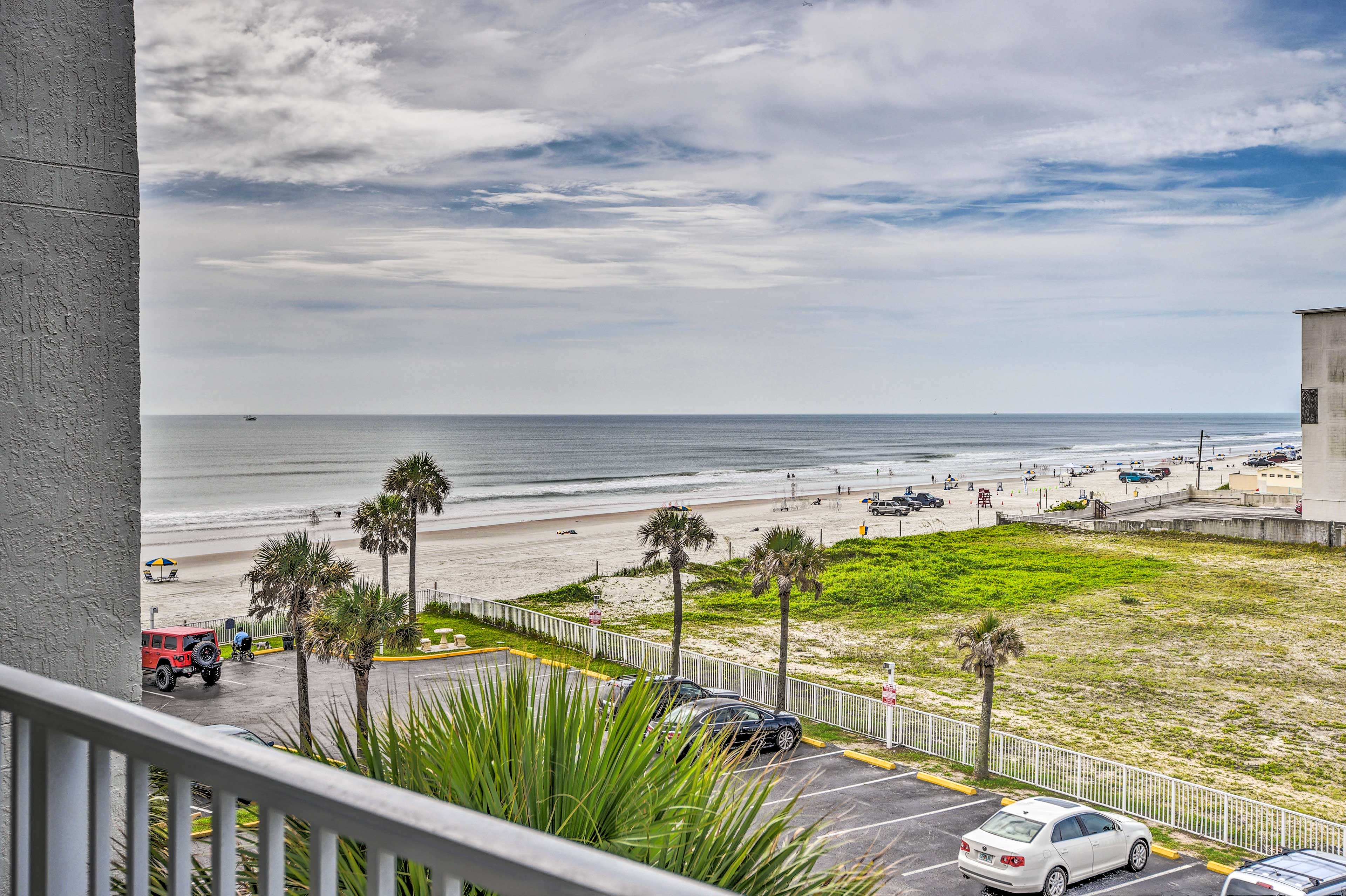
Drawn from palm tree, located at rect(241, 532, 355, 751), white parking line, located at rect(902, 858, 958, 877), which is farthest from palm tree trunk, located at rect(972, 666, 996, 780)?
palm tree, located at rect(241, 532, 355, 751)

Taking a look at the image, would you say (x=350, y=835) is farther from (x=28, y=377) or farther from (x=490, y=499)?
(x=490, y=499)

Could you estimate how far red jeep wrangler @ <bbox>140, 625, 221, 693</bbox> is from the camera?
24453 millimetres

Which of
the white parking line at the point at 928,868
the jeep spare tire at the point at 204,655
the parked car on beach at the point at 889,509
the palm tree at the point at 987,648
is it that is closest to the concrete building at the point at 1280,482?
the parked car on beach at the point at 889,509

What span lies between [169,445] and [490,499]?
9201 cm

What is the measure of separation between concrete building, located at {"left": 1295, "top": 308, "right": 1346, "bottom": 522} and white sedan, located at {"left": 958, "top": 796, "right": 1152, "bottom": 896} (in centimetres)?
3880

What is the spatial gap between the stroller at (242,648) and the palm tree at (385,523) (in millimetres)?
5706

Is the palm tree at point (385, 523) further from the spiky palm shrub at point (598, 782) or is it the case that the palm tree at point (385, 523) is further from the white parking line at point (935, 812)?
the spiky palm shrub at point (598, 782)

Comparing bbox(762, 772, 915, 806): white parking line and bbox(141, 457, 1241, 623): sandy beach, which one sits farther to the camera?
bbox(141, 457, 1241, 623): sandy beach

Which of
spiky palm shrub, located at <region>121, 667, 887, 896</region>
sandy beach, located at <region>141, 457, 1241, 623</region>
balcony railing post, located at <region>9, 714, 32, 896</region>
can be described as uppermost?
balcony railing post, located at <region>9, 714, 32, 896</region>

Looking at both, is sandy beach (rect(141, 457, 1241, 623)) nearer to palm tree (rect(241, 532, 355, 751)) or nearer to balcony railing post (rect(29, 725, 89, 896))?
palm tree (rect(241, 532, 355, 751))

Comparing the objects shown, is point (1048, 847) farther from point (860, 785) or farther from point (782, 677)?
point (782, 677)

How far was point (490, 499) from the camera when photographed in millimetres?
83188

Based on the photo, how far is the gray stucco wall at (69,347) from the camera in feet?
8.02

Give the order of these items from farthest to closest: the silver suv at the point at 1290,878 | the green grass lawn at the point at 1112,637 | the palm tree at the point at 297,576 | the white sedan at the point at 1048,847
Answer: the palm tree at the point at 297,576, the green grass lawn at the point at 1112,637, the white sedan at the point at 1048,847, the silver suv at the point at 1290,878
